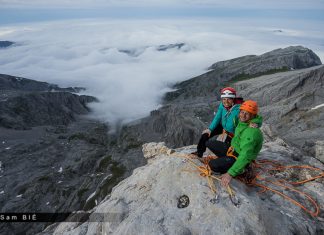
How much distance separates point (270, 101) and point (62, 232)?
166 meters

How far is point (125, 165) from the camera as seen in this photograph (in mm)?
199000

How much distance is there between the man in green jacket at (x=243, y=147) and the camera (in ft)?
47.1

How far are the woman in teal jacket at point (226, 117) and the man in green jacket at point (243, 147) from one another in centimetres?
175

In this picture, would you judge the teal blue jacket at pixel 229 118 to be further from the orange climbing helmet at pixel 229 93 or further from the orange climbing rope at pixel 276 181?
the orange climbing rope at pixel 276 181

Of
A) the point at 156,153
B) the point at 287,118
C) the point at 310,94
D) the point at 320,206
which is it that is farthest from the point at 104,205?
the point at 310,94

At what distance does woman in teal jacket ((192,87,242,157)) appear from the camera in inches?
681

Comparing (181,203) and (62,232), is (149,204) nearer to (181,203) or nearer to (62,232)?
(181,203)

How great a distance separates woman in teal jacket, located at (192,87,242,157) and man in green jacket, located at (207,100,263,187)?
1745mm

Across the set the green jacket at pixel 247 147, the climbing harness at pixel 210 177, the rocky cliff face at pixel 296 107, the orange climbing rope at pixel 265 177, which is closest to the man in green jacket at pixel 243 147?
the green jacket at pixel 247 147

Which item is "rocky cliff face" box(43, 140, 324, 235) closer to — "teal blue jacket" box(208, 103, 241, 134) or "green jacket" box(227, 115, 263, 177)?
"green jacket" box(227, 115, 263, 177)

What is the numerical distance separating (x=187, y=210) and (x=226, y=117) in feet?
19.7

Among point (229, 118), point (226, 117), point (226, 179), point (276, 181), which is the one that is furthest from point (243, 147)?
point (276, 181)

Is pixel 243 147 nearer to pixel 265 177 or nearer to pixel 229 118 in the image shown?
pixel 229 118

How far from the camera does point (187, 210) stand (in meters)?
14.4
